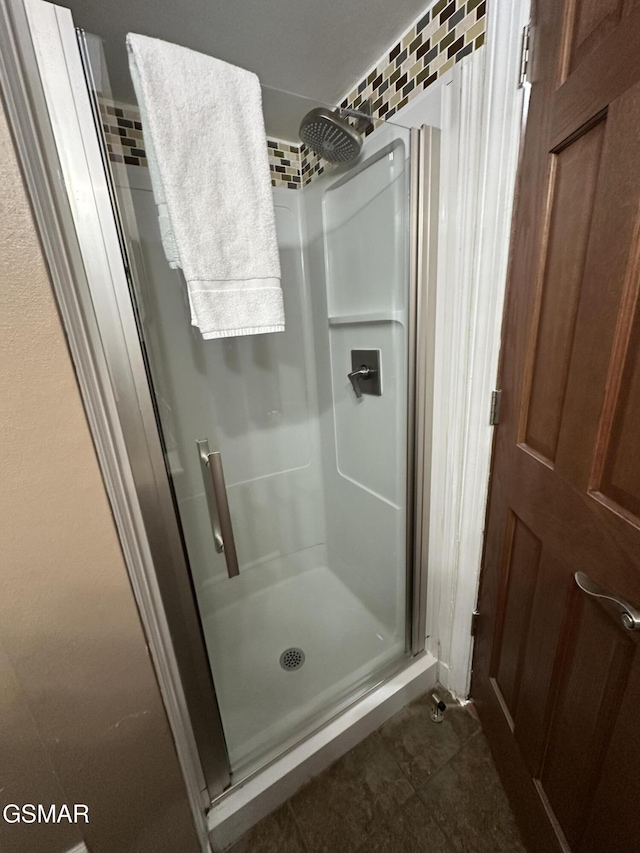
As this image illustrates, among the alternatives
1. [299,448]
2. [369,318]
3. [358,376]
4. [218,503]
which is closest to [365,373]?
[358,376]

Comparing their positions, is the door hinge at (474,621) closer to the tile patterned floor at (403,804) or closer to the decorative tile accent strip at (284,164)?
the tile patterned floor at (403,804)

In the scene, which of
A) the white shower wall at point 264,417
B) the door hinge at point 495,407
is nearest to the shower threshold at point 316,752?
the white shower wall at point 264,417

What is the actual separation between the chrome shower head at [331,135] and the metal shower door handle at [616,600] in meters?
1.30

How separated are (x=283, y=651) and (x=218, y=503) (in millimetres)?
944

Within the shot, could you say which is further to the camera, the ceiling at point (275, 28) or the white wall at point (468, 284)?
the ceiling at point (275, 28)


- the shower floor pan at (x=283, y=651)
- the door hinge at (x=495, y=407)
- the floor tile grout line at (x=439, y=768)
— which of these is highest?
the door hinge at (x=495, y=407)

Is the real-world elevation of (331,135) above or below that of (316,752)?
above

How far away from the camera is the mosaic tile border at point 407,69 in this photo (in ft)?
2.18

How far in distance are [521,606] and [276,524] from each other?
3.91 feet

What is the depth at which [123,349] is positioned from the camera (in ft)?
2.06

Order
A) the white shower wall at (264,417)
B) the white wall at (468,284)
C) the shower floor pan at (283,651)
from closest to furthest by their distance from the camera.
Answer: the white wall at (468,284) < the shower floor pan at (283,651) < the white shower wall at (264,417)

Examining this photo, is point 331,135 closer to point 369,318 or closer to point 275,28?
point 275,28

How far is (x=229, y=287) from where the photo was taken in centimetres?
79

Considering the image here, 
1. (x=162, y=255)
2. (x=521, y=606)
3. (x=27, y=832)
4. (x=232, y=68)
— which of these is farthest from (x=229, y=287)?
(x=27, y=832)
